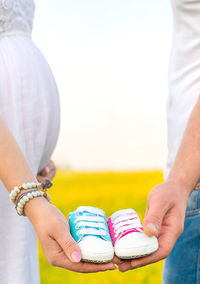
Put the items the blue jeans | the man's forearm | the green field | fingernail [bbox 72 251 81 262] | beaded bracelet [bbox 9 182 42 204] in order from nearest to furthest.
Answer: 1. fingernail [bbox 72 251 81 262]
2. beaded bracelet [bbox 9 182 42 204]
3. the man's forearm
4. the blue jeans
5. the green field

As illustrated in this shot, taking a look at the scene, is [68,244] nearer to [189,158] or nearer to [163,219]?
[163,219]

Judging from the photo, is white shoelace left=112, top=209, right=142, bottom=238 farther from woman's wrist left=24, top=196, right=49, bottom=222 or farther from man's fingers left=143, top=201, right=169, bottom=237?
woman's wrist left=24, top=196, right=49, bottom=222

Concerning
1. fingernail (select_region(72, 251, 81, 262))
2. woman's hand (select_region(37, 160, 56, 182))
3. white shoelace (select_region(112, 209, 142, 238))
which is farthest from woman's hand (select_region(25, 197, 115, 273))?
woman's hand (select_region(37, 160, 56, 182))

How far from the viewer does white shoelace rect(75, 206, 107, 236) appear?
4.00 ft

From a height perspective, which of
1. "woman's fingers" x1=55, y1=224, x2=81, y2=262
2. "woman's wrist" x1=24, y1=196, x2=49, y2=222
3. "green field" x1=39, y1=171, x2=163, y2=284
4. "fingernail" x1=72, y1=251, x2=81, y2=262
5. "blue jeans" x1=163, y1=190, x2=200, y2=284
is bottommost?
"green field" x1=39, y1=171, x2=163, y2=284

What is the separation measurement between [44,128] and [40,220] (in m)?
0.55

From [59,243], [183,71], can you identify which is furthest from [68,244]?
[183,71]

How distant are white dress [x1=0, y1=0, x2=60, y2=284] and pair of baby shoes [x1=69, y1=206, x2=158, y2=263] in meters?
0.35

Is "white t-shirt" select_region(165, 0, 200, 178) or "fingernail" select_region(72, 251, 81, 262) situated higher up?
"white t-shirt" select_region(165, 0, 200, 178)

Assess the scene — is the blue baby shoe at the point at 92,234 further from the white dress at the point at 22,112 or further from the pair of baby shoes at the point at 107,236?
the white dress at the point at 22,112

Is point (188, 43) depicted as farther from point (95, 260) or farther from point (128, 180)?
point (128, 180)

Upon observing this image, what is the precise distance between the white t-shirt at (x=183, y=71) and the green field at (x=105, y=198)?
2.68 meters

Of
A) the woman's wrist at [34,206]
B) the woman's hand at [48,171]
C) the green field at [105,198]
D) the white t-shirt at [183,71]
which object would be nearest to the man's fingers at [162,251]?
the woman's wrist at [34,206]

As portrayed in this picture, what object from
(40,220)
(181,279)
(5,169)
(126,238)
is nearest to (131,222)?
(126,238)
